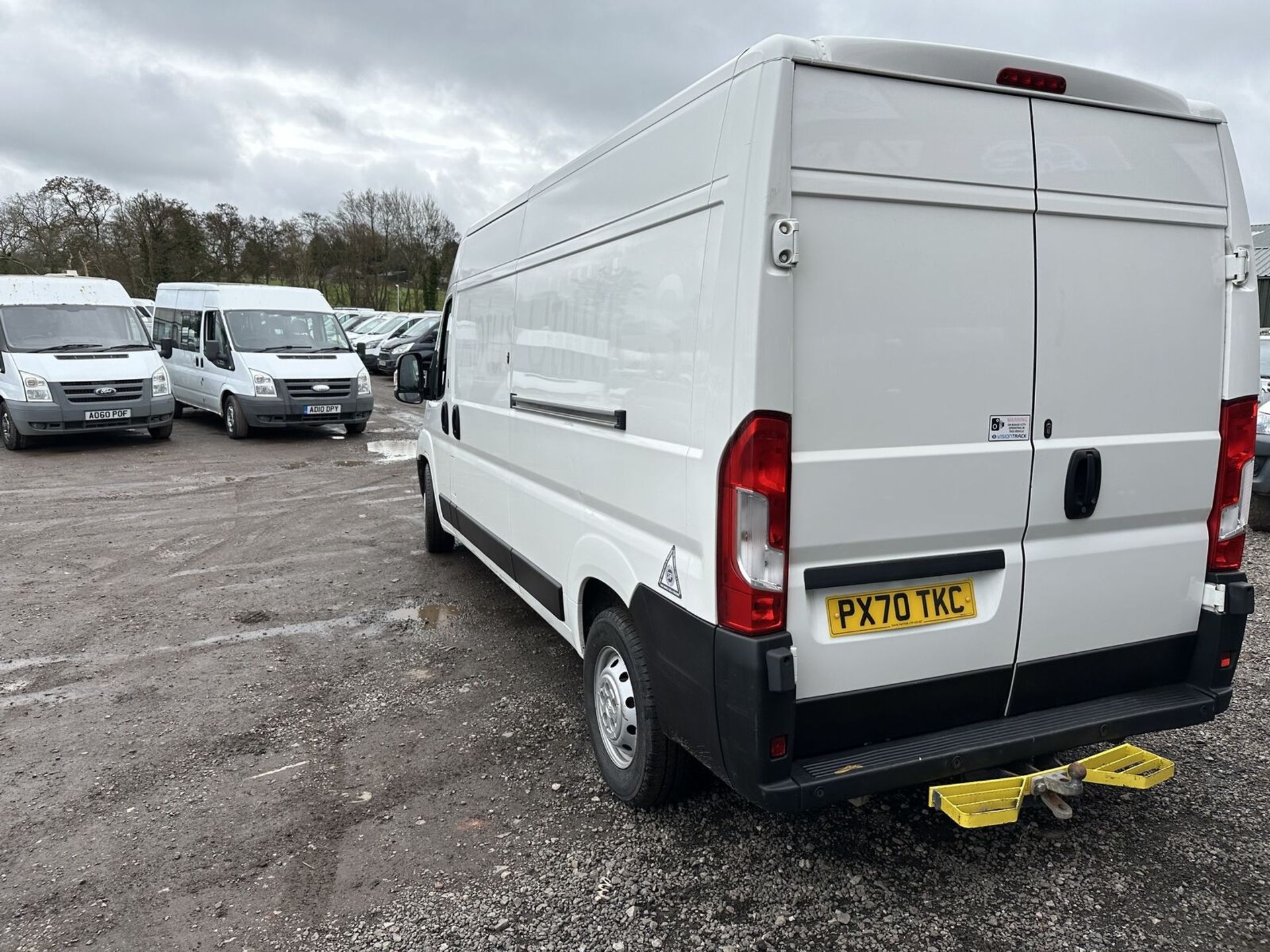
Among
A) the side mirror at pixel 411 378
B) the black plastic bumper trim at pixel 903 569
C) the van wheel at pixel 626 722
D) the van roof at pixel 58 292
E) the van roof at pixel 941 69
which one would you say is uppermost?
the van roof at pixel 58 292

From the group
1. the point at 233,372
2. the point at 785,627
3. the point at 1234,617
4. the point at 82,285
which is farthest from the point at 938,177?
the point at 82,285

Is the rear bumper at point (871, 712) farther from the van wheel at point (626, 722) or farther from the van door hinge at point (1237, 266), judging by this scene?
the van door hinge at point (1237, 266)

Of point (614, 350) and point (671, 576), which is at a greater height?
point (614, 350)

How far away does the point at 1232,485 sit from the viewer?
10.4ft

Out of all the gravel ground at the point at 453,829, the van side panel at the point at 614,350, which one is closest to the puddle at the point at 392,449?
the gravel ground at the point at 453,829

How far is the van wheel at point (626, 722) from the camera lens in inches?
124

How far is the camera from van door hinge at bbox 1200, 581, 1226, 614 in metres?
3.15

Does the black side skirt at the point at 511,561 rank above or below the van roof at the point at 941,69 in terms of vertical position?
below

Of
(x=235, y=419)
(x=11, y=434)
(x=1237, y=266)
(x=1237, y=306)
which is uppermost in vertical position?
(x=1237, y=266)

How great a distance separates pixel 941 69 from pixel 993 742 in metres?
2.13

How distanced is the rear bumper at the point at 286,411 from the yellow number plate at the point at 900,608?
40.8 feet

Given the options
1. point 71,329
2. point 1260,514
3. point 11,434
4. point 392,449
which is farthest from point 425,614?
point 71,329

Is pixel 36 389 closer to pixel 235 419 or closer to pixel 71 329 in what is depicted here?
pixel 71 329

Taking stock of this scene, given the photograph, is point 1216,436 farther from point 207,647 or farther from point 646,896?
point 207,647
